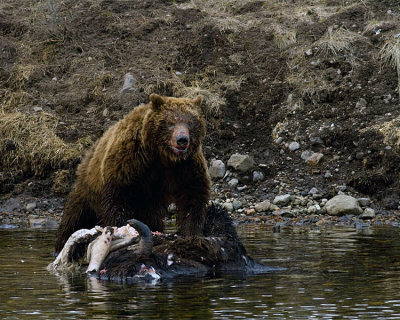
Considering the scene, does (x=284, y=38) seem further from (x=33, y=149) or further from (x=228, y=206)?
(x=33, y=149)

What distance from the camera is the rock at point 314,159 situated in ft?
49.9

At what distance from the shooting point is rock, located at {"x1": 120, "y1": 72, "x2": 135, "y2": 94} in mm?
17547

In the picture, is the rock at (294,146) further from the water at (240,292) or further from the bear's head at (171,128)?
the bear's head at (171,128)

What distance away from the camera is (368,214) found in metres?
13.3

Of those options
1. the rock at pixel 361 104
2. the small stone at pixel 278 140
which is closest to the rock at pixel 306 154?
the small stone at pixel 278 140

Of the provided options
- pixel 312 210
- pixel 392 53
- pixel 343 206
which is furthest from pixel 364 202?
pixel 392 53

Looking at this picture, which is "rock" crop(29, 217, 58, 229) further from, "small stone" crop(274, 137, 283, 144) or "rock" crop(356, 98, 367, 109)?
"rock" crop(356, 98, 367, 109)

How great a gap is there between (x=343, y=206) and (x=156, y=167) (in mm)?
5336

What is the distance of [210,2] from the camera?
68.9ft

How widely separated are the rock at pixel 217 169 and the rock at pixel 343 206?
2.49 metres

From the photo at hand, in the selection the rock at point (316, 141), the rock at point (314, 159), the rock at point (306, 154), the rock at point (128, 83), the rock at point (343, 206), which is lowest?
the rock at point (343, 206)

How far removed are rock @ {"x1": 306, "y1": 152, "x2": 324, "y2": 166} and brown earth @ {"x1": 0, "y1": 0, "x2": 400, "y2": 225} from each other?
0.11m

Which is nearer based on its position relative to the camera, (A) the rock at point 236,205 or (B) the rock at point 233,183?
(A) the rock at point 236,205

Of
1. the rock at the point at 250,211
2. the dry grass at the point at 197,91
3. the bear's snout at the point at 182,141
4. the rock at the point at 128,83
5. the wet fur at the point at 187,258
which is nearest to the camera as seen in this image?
the wet fur at the point at 187,258
